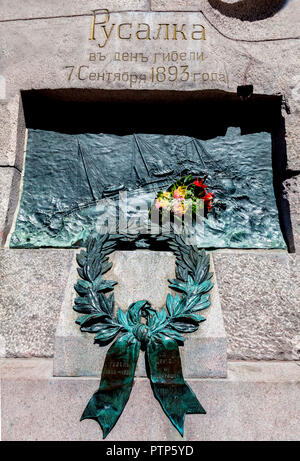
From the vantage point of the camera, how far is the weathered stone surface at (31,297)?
97.6 inches

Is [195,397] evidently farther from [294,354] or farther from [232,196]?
[232,196]

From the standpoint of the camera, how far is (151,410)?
80.5 inches

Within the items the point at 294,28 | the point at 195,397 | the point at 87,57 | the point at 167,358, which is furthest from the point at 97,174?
the point at 294,28

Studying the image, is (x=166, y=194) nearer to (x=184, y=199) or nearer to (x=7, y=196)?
(x=184, y=199)

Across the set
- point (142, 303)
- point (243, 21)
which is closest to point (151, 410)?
point (142, 303)

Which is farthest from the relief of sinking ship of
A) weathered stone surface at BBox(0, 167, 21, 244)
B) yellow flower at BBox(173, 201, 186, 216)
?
weathered stone surface at BBox(0, 167, 21, 244)

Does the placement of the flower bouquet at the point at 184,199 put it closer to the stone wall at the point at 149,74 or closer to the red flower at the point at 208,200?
the red flower at the point at 208,200

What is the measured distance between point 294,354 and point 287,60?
2513mm

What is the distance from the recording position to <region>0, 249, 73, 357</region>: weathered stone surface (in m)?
2.48

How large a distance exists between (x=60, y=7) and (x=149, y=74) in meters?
1.17

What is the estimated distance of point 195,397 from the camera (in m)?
2.07

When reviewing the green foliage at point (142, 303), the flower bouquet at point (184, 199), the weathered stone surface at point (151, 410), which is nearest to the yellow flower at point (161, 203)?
the flower bouquet at point (184, 199)

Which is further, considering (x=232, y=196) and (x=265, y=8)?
(x=265, y=8)
